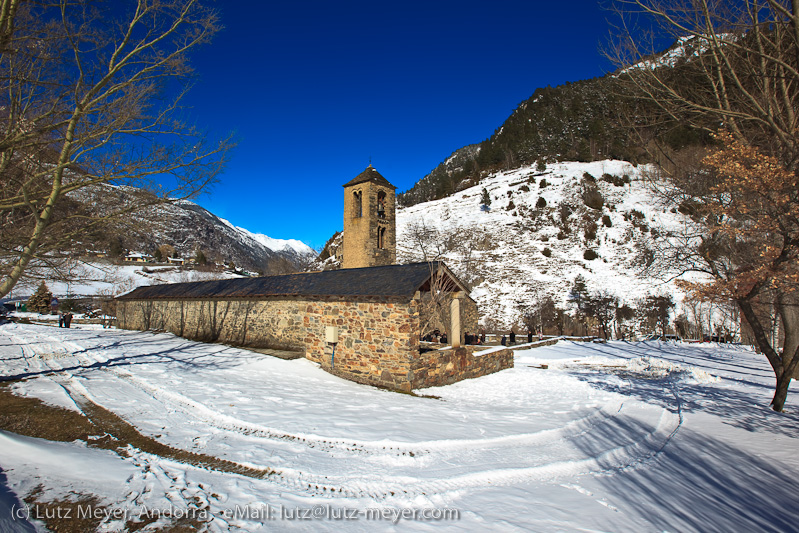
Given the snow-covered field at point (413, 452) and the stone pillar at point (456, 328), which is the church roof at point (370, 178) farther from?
the snow-covered field at point (413, 452)

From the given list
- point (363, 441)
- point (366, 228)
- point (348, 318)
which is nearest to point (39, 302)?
point (366, 228)

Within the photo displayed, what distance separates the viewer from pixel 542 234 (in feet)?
157

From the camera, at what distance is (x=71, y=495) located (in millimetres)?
3326

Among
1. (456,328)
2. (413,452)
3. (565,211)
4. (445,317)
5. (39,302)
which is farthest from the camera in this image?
(565,211)

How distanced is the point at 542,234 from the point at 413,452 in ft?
154

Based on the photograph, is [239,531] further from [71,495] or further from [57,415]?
[57,415]

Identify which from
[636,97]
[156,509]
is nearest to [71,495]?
[156,509]

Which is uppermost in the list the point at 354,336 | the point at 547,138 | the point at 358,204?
the point at 547,138

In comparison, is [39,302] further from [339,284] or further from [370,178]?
[339,284]

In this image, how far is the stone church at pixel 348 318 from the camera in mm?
9812

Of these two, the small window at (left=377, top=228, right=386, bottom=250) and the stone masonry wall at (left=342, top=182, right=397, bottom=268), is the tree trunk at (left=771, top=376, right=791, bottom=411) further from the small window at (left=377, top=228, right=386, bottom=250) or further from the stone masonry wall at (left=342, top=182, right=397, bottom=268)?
the small window at (left=377, top=228, right=386, bottom=250)

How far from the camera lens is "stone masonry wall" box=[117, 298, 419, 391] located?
9703 millimetres

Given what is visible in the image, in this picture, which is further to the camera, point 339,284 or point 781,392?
point 339,284

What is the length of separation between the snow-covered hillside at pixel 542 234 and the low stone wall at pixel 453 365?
20.8 m
